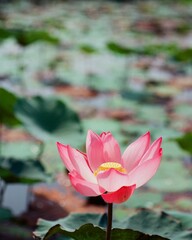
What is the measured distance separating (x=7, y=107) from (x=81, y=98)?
1.36 m

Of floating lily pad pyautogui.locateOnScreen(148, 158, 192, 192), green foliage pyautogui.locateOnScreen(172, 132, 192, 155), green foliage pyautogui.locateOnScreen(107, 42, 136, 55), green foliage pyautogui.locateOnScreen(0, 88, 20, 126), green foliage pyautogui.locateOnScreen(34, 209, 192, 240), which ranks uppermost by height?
green foliage pyautogui.locateOnScreen(107, 42, 136, 55)

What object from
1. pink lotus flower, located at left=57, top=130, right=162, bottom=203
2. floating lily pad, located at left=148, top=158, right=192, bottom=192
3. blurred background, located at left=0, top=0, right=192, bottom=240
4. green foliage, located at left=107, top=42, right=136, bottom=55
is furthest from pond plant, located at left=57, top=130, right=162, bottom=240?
green foliage, located at left=107, top=42, right=136, bottom=55

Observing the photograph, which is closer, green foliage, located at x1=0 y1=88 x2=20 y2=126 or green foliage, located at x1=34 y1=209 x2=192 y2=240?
green foliage, located at x1=34 y1=209 x2=192 y2=240

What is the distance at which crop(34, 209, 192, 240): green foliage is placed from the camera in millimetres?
1053

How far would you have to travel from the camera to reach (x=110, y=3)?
26.4 ft

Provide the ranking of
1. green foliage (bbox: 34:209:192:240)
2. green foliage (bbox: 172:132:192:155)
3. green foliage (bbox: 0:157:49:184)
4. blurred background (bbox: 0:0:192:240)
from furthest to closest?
blurred background (bbox: 0:0:192:240), green foliage (bbox: 172:132:192:155), green foliage (bbox: 0:157:49:184), green foliage (bbox: 34:209:192:240)

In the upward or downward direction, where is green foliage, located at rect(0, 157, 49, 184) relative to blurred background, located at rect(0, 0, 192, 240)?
downward

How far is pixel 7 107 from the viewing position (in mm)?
2096

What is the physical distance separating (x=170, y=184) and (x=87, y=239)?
1.18m

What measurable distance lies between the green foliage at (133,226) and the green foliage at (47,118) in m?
0.72

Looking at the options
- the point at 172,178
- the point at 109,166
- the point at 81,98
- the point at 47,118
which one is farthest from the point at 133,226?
the point at 81,98

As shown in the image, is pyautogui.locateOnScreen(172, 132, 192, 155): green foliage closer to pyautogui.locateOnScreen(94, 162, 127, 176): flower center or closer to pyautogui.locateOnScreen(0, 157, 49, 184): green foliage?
pyautogui.locateOnScreen(0, 157, 49, 184): green foliage

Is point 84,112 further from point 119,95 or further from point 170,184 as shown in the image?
point 170,184

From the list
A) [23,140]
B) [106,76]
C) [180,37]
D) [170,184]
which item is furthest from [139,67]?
[170,184]
